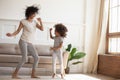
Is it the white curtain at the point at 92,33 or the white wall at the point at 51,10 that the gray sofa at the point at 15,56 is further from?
the white curtain at the point at 92,33

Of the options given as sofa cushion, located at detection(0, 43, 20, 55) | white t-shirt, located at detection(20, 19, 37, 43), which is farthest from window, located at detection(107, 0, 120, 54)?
white t-shirt, located at detection(20, 19, 37, 43)

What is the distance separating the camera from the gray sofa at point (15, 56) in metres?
5.37

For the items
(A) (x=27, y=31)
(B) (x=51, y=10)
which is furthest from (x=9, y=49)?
(B) (x=51, y=10)

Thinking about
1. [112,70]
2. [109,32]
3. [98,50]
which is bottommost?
[112,70]

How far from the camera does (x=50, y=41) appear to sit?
6711 mm

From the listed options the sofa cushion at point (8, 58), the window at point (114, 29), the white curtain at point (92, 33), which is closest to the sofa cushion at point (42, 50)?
the sofa cushion at point (8, 58)

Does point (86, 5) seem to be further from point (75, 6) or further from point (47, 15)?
point (47, 15)

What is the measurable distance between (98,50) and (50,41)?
55.0 inches

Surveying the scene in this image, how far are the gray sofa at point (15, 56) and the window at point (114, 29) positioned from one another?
5.40ft

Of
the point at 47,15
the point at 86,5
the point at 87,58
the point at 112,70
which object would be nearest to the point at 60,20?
the point at 47,15

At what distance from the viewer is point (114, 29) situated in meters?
6.52

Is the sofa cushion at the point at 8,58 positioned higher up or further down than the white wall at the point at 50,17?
further down

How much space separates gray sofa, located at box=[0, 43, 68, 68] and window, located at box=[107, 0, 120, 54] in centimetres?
165

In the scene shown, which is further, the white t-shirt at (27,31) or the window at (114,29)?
the window at (114,29)
